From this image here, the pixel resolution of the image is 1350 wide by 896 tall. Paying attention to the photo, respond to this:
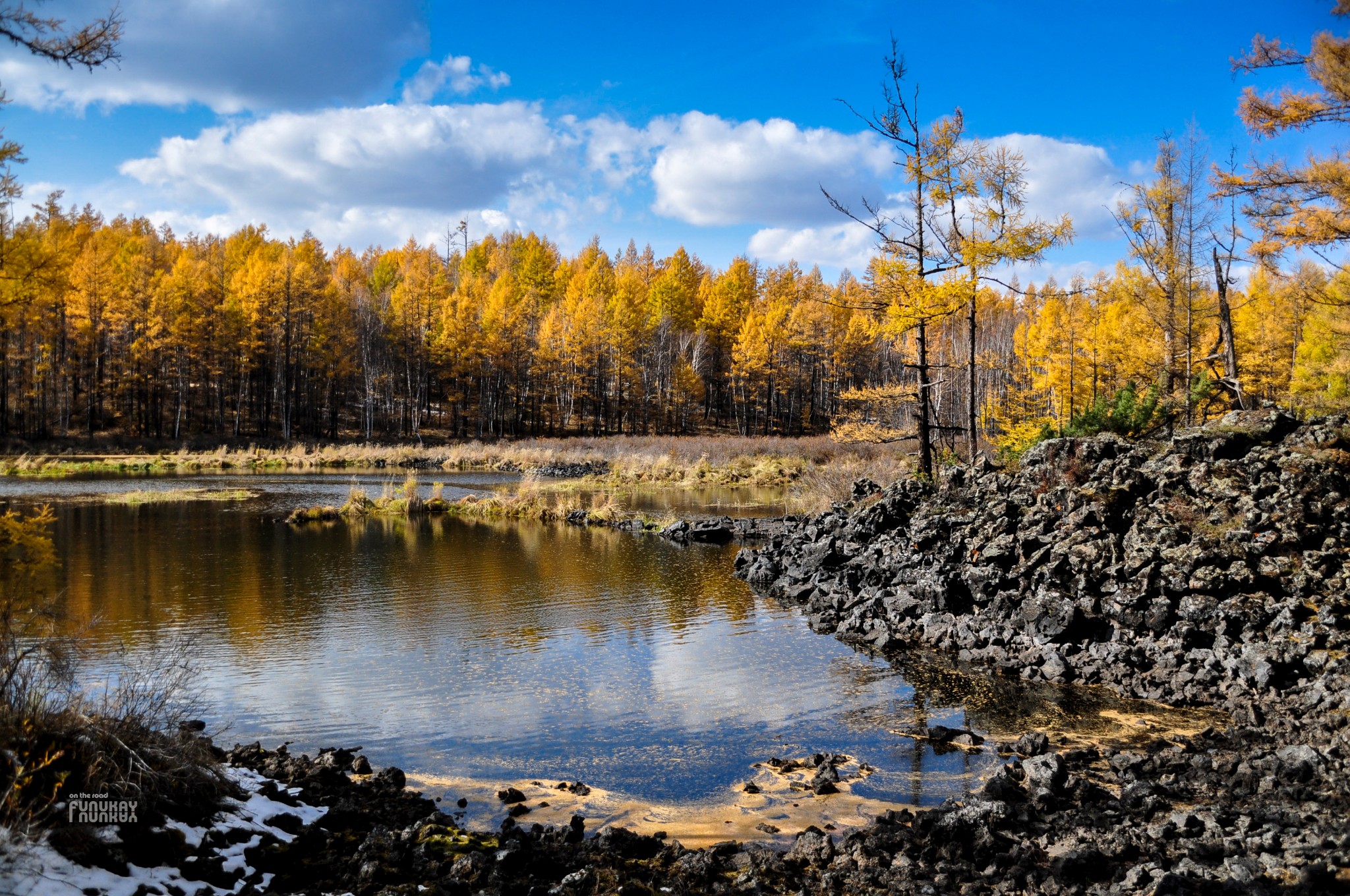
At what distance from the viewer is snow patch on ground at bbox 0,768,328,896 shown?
150 inches

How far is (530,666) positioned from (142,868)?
6.27 metres

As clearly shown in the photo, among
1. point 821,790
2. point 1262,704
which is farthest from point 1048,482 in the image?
point 821,790

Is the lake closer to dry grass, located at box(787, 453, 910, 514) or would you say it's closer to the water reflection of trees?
the water reflection of trees

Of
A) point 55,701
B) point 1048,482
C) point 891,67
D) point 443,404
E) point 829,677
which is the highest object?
point 891,67

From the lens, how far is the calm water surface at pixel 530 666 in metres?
7.68

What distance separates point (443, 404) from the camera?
7081 cm

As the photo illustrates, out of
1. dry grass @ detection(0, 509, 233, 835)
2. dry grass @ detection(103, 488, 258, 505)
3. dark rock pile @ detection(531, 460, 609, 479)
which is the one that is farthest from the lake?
dark rock pile @ detection(531, 460, 609, 479)

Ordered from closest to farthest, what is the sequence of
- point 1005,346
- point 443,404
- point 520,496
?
1. point 520,496
2. point 443,404
3. point 1005,346

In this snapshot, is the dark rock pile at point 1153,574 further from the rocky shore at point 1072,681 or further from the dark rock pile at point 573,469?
the dark rock pile at point 573,469

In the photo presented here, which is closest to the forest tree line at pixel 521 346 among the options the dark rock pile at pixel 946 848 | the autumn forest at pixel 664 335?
the autumn forest at pixel 664 335

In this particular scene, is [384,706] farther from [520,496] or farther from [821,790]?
[520,496]

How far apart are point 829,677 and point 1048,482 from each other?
223 inches

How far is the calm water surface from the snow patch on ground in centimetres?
183

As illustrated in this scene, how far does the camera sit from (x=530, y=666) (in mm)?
10570
